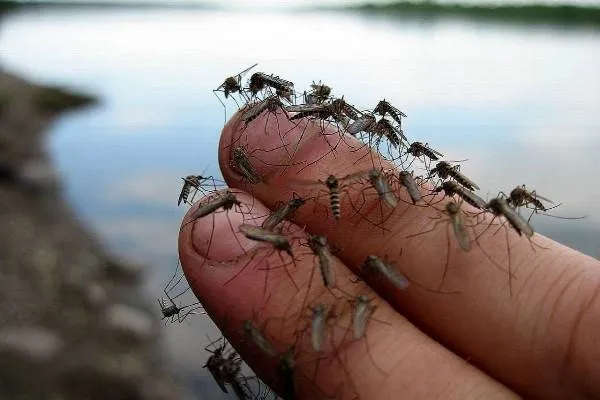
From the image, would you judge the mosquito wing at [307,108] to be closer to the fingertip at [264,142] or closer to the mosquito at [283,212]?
the fingertip at [264,142]

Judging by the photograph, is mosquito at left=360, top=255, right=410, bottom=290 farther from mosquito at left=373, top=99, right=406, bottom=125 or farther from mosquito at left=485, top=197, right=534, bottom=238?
mosquito at left=373, top=99, right=406, bottom=125

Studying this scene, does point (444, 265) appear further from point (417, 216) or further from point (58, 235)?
point (58, 235)

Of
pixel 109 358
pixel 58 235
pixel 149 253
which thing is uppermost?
pixel 58 235

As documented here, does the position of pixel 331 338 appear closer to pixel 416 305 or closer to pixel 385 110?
pixel 416 305

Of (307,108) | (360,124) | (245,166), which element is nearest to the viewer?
(245,166)

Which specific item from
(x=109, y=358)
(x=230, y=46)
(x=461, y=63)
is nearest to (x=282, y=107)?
(x=109, y=358)

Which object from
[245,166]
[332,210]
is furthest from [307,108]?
[332,210]

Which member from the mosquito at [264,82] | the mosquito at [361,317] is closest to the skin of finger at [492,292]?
the mosquito at [361,317]
